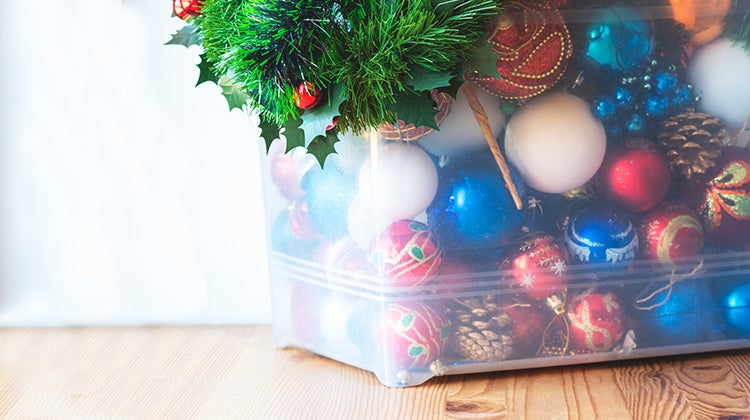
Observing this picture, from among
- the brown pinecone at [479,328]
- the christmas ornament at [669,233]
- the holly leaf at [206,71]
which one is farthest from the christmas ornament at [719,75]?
the holly leaf at [206,71]

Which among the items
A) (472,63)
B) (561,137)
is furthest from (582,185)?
(472,63)

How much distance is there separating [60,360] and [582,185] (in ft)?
2.46

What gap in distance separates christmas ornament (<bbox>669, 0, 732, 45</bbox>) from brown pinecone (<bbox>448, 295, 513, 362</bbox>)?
0.39m

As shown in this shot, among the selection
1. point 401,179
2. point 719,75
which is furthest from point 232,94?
point 719,75

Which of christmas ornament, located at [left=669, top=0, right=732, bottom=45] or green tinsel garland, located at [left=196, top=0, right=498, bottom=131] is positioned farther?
christmas ornament, located at [left=669, top=0, right=732, bottom=45]

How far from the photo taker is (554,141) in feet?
3.30

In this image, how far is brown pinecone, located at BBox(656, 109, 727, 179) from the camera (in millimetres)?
1045

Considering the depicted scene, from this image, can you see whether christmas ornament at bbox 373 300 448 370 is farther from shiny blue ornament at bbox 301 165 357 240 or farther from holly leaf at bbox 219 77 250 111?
holly leaf at bbox 219 77 250 111

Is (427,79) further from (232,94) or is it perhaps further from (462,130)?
(232,94)

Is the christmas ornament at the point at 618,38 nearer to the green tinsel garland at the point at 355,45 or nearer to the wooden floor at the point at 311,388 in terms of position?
the green tinsel garland at the point at 355,45

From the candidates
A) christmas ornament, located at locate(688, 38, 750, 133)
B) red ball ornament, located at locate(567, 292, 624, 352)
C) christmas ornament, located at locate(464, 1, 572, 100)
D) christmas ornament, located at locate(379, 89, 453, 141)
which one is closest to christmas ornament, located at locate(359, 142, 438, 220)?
christmas ornament, located at locate(379, 89, 453, 141)

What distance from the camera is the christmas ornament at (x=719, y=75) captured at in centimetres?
104

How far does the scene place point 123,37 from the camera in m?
1.32

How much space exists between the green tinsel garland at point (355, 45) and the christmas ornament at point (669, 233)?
1.02 feet
